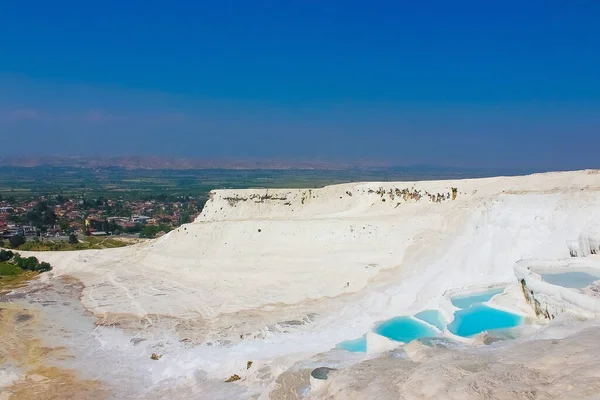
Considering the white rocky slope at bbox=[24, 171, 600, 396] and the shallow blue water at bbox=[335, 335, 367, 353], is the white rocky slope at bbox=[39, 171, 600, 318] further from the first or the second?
the shallow blue water at bbox=[335, 335, 367, 353]

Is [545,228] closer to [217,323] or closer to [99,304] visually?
[217,323]

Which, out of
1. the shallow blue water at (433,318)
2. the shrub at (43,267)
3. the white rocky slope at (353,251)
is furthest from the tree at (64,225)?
the shallow blue water at (433,318)

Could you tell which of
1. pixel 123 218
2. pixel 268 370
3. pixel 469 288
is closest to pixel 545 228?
pixel 469 288

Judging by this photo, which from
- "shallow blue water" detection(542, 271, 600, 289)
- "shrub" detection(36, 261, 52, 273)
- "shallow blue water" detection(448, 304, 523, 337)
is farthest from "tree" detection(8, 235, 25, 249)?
"shallow blue water" detection(542, 271, 600, 289)

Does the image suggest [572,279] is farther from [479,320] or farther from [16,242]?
[16,242]

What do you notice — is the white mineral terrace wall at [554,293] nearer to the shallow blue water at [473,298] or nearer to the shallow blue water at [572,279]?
the shallow blue water at [572,279]

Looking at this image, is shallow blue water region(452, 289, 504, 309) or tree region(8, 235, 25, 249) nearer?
shallow blue water region(452, 289, 504, 309)
